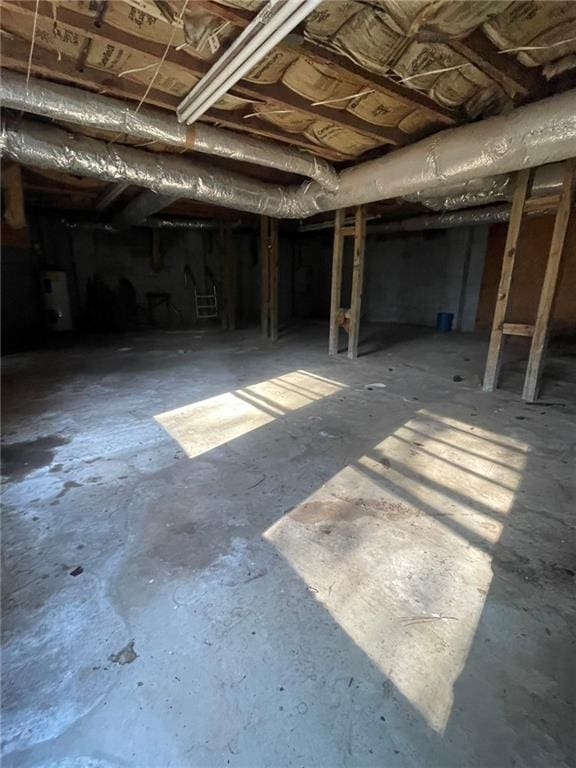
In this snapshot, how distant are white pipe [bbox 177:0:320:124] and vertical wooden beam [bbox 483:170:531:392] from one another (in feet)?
8.36

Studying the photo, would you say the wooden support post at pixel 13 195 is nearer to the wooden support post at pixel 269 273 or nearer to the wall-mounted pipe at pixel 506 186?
the wooden support post at pixel 269 273

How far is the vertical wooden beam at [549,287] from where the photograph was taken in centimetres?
299

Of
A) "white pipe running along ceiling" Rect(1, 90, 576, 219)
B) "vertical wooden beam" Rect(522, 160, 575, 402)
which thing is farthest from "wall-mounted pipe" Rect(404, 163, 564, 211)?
"white pipe running along ceiling" Rect(1, 90, 576, 219)

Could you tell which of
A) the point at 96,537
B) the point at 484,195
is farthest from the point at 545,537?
the point at 484,195

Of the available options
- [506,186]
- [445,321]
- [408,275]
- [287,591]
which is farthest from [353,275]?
[408,275]

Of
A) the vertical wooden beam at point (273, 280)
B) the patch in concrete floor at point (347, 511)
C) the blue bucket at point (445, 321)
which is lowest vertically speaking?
the patch in concrete floor at point (347, 511)

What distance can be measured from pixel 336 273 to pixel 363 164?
1.87 meters

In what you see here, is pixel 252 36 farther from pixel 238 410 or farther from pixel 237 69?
pixel 238 410

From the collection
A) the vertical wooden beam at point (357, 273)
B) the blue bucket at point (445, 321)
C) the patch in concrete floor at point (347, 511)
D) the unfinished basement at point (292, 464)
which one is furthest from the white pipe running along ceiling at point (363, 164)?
the blue bucket at point (445, 321)

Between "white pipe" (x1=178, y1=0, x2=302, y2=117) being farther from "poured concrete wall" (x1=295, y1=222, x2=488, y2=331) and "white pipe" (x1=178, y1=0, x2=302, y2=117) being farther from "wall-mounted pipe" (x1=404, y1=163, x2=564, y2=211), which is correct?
"poured concrete wall" (x1=295, y1=222, x2=488, y2=331)

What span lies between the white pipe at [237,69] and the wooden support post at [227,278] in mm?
4761

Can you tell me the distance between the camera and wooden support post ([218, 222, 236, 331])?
7.00m

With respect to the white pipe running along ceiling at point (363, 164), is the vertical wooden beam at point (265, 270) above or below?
below

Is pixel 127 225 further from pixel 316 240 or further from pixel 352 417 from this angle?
pixel 352 417
